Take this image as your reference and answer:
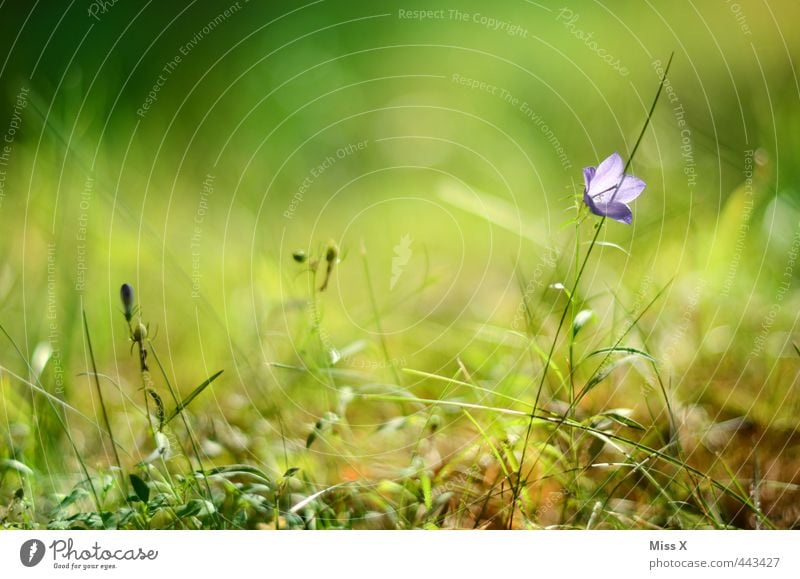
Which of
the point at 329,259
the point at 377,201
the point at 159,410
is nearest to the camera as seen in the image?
the point at 159,410

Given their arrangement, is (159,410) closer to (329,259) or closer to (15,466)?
(15,466)

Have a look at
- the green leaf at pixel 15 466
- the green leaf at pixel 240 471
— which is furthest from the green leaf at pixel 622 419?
the green leaf at pixel 15 466

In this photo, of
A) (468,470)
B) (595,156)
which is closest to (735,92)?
(595,156)

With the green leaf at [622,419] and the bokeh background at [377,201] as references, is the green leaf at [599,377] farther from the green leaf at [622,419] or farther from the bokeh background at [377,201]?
the bokeh background at [377,201]

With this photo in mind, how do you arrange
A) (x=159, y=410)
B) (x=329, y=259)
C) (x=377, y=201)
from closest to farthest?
1. (x=159, y=410)
2. (x=329, y=259)
3. (x=377, y=201)

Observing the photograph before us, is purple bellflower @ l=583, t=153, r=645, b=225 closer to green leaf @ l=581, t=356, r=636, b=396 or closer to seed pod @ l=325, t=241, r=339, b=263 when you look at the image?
green leaf @ l=581, t=356, r=636, b=396

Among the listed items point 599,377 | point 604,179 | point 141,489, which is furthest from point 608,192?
point 141,489
